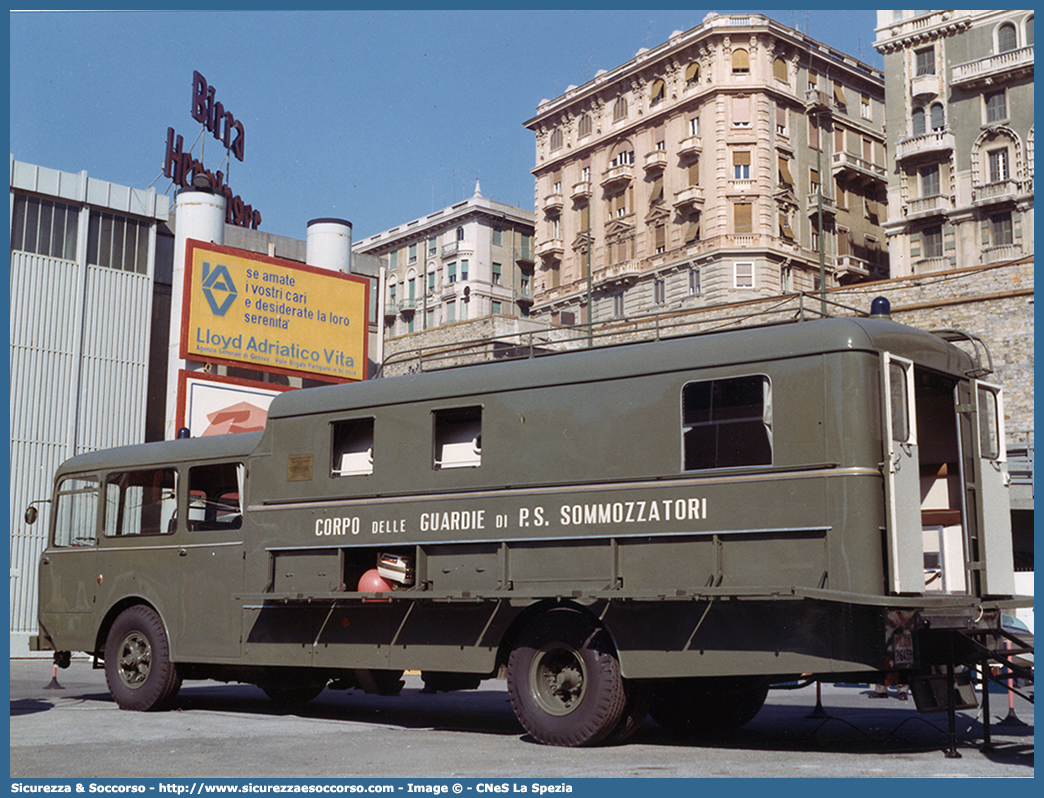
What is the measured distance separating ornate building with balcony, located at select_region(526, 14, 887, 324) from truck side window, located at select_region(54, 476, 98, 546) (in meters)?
43.1

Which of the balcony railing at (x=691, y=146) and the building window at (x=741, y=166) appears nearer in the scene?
the building window at (x=741, y=166)

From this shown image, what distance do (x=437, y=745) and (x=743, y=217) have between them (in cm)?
5106

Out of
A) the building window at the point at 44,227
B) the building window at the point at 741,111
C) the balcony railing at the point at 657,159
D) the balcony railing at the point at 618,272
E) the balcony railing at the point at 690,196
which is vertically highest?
the building window at the point at 741,111

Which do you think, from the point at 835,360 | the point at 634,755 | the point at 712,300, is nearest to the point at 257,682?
the point at 634,755

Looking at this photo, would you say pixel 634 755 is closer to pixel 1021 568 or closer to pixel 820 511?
pixel 820 511

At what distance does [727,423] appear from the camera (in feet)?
31.2

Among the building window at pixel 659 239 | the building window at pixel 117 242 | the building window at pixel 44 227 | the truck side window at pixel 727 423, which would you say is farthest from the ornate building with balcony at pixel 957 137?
the truck side window at pixel 727 423

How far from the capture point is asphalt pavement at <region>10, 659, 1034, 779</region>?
8.56 meters

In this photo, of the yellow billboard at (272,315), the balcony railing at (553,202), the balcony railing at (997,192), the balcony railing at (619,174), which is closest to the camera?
the yellow billboard at (272,315)

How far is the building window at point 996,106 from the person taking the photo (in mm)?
50594

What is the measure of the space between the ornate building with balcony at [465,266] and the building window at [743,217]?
22555 mm

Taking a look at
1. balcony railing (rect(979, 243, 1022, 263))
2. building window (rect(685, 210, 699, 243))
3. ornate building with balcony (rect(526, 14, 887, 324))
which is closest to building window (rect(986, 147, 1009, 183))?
balcony railing (rect(979, 243, 1022, 263))

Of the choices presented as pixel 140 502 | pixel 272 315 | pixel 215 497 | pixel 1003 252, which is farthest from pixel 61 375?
pixel 1003 252

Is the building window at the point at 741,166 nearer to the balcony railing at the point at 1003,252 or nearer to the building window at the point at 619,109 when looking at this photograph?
the building window at the point at 619,109
